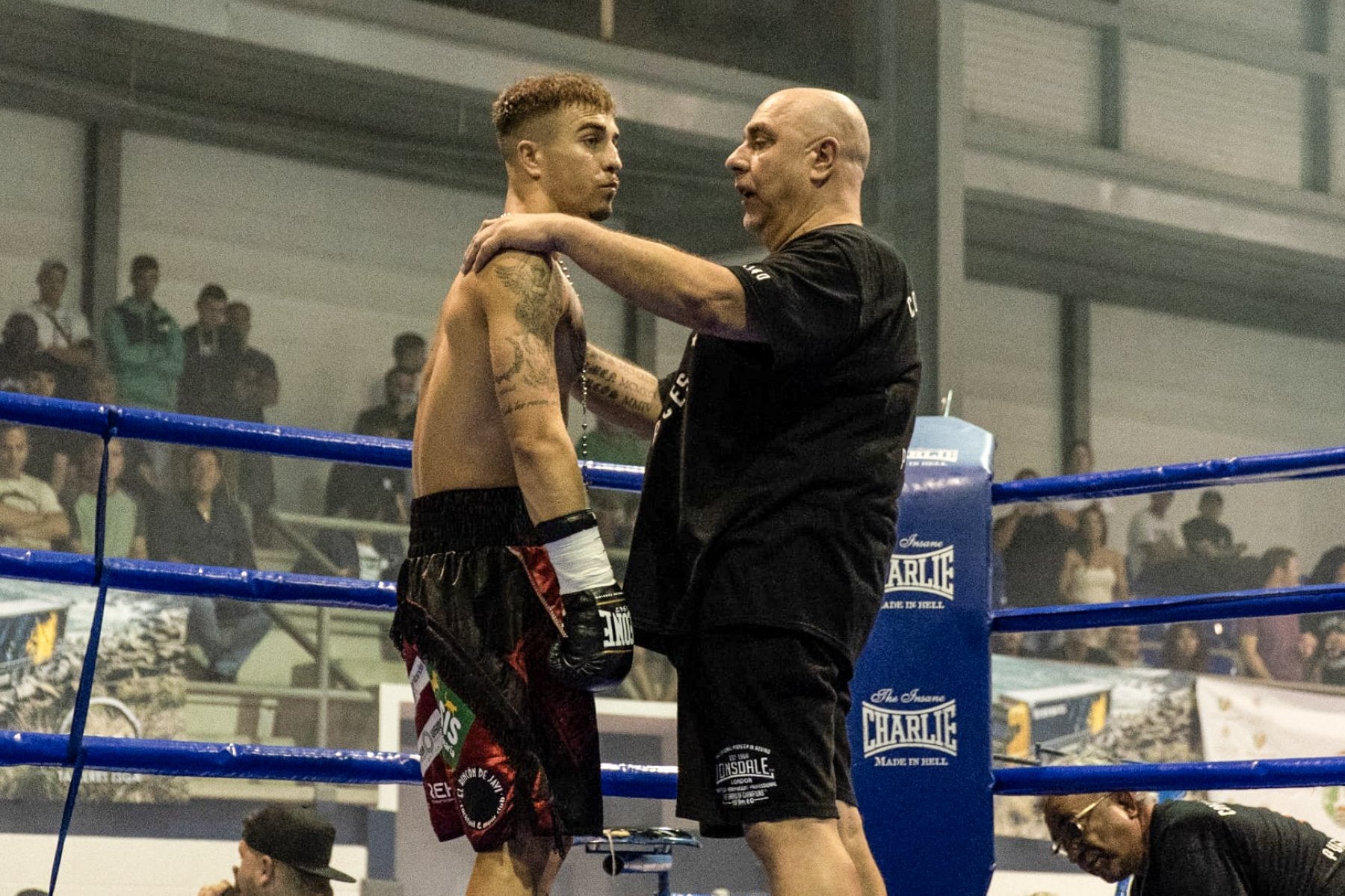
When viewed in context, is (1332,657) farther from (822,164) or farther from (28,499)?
(822,164)

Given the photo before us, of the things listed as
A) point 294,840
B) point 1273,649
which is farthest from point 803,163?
point 1273,649

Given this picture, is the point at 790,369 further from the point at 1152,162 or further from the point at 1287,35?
the point at 1287,35

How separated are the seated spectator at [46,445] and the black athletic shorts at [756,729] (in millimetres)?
5083

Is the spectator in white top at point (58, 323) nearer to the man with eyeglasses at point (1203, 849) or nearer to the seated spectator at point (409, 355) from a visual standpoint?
the seated spectator at point (409, 355)

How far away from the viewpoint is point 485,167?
9.23 m

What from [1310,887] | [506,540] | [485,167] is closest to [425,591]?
[506,540]

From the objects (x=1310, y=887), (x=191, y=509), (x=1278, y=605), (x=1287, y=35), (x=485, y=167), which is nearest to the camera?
(x=1278, y=605)

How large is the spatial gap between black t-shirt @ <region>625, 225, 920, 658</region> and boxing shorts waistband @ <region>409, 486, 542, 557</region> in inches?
6.0

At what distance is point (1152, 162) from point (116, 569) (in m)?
8.70

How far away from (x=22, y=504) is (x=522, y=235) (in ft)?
15.6

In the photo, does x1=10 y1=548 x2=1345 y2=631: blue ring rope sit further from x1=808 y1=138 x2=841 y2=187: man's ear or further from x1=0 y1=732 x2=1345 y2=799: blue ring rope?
x1=808 y1=138 x2=841 y2=187: man's ear

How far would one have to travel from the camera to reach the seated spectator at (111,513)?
655 cm

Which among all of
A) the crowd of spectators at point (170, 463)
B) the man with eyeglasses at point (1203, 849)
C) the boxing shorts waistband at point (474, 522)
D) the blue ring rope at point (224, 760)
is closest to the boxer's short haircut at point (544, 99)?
the boxing shorts waistband at point (474, 522)

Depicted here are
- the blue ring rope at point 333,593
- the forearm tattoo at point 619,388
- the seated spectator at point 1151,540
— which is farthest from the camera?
the seated spectator at point 1151,540
